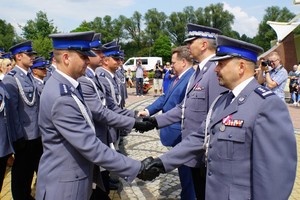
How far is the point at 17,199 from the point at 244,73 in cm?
325

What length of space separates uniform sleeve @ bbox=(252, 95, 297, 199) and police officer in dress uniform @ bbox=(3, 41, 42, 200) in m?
3.12

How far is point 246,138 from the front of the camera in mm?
2082

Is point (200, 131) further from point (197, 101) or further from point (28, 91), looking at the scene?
point (28, 91)

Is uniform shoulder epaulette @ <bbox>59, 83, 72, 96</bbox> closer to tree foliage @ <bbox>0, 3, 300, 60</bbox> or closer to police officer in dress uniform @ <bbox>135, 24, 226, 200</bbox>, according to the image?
police officer in dress uniform @ <bbox>135, 24, 226, 200</bbox>

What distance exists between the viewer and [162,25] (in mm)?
73812

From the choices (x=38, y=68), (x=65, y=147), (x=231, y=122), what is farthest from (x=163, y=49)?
(x=231, y=122)

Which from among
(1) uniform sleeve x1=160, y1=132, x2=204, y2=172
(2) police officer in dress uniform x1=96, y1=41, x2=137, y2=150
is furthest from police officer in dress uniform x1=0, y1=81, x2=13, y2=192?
(1) uniform sleeve x1=160, y1=132, x2=204, y2=172

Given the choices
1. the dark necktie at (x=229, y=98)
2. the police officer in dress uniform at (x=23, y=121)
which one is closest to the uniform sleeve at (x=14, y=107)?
the police officer in dress uniform at (x=23, y=121)

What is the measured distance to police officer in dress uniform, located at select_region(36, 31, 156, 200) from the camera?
2342 mm

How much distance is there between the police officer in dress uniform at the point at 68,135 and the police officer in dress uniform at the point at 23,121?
1.69 m

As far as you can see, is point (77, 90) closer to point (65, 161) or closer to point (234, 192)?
point (65, 161)

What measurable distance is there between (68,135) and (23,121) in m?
2.28

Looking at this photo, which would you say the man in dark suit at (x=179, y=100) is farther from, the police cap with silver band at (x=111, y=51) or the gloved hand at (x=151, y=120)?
the police cap with silver band at (x=111, y=51)

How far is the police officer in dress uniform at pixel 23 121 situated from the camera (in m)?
4.02
